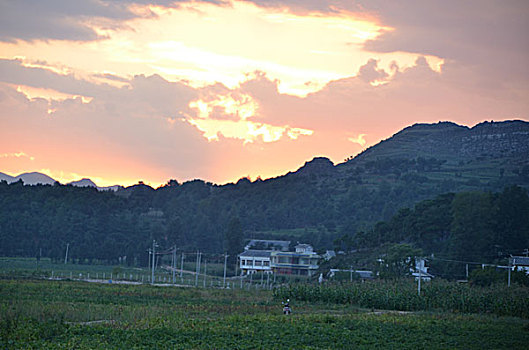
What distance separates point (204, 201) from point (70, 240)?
45738 millimetres

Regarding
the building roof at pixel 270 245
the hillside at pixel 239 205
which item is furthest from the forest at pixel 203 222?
the building roof at pixel 270 245

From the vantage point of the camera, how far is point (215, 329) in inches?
1146

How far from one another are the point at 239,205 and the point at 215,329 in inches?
4771

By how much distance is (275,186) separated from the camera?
168 m

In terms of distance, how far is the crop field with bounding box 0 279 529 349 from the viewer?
83.9 ft

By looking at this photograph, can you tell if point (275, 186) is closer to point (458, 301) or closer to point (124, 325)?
point (458, 301)

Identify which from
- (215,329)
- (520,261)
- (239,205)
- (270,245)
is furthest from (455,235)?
Answer: (239,205)

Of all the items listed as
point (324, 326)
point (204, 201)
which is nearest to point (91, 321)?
point (324, 326)

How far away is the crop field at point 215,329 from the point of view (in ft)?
83.9

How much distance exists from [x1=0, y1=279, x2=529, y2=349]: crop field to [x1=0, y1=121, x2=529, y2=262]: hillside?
231 feet

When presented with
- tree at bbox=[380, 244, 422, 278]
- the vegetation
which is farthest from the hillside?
tree at bbox=[380, 244, 422, 278]

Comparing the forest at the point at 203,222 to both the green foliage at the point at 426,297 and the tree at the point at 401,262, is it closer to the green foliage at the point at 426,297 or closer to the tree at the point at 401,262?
the tree at the point at 401,262

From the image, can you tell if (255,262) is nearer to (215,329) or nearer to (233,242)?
(233,242)

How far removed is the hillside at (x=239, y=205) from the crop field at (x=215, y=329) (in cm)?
7047
